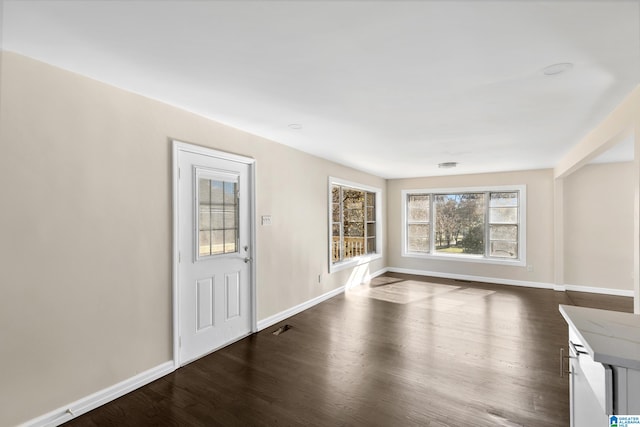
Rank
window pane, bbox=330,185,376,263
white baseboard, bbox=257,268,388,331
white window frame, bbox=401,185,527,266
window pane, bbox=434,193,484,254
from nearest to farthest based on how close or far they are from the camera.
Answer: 1. white baseboard, bbox=257,268,388,331
2. window pane, bbox=330,185,376,263
3. white window frame, bbox=401,185,527,266
4. window pane, bbox=434,193,484,254

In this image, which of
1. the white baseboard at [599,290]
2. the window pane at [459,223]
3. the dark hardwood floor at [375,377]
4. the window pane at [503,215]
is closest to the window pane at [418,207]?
the window pane at [459,223]

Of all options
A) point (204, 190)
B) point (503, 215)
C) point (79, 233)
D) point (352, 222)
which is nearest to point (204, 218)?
point (204, 190)

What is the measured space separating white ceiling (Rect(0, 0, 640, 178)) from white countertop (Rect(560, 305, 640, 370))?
144 cm

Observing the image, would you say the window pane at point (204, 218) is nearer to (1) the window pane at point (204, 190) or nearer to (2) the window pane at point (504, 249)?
(1) the window pane at point (204, 190)

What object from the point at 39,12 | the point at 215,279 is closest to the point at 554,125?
the point at 215,279

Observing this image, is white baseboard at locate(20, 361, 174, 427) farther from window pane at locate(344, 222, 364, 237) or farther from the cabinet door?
window pane at locate(344, 222, 364, 237)

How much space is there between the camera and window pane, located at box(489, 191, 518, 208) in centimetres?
642

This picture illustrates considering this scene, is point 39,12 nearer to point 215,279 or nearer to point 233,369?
point 215,279

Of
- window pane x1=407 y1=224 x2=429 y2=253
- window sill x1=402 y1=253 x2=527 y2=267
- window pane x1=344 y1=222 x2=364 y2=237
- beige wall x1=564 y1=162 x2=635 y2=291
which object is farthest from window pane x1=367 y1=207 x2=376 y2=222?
beige wall x1=564 y1=162 x2=635 y2=291

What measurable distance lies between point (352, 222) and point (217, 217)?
3.95 m

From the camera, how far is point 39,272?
6.57 feet

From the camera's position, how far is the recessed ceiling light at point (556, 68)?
76.3 inches

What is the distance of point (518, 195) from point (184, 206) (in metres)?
6.43

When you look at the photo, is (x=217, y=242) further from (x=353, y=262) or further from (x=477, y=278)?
(x=477, y=278)
